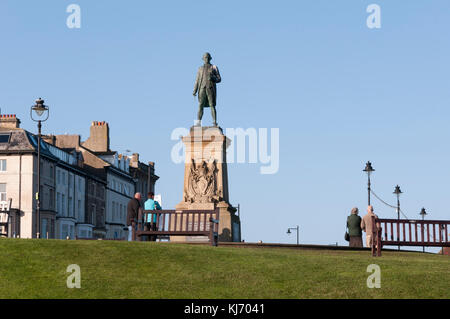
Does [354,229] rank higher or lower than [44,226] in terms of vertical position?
lower

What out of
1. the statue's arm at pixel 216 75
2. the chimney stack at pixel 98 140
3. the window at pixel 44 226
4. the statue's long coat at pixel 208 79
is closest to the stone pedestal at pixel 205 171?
the statue's long coat at pixel 208 79

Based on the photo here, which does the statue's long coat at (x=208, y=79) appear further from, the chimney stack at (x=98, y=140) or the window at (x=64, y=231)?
the chimney stack at (x=98, y=140)

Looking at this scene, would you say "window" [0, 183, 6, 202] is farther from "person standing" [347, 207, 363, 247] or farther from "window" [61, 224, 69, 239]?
"person standing" [347, 207, 363, 247]

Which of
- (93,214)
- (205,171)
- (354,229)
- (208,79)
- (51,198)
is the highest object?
(208,79)

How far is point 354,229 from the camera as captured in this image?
101 ft

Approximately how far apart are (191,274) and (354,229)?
14.5 meters

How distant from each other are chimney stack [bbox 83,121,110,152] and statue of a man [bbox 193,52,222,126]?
67659 mm

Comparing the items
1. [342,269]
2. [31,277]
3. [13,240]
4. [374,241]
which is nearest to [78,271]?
[31,277]

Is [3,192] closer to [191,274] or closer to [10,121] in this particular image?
[10,121]

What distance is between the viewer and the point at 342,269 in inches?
705

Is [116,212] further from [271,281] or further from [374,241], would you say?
[271,281]

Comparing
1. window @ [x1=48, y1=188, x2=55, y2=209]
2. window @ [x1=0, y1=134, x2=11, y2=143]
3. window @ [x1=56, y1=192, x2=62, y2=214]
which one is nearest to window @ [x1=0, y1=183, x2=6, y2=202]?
window @ [x1=0, y1=134, x2=11, y2=143]

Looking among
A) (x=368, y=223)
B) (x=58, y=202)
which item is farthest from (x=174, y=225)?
(x=58, y=202)
